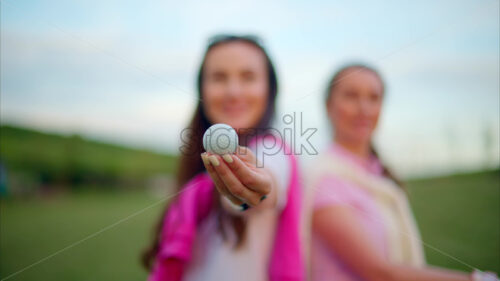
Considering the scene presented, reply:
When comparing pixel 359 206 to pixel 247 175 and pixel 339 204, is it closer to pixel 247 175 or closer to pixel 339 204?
pixel 339 204

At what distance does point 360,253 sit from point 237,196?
281 millimetres

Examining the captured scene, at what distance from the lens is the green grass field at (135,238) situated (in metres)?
0.94

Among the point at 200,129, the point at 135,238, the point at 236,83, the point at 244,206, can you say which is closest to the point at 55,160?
the point at 135,238

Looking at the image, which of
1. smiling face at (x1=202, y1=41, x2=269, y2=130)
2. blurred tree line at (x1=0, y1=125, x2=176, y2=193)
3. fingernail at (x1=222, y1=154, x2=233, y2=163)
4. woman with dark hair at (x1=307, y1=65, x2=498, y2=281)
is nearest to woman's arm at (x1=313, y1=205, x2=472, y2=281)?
woman with dark hair at (x1=307, y1=65, x2=498, y2=281)

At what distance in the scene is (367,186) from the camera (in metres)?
0.74

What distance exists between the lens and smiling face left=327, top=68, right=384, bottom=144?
2.43ft

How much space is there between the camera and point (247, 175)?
36cm

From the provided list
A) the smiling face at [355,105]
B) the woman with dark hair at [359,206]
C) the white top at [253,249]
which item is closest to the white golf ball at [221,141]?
the white top at [253,249]

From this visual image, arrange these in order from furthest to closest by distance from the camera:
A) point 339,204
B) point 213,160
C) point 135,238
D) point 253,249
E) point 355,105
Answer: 1. point 135,238
2. point 355,105
3. point 339,204
4. point 253,249
5. point 213,160

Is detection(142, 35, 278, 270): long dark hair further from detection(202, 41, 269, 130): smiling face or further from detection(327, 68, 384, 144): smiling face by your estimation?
detection(327, 68, 384, 144): smiling face

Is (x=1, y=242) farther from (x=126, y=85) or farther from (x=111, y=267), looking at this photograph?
(x=126, y=85)

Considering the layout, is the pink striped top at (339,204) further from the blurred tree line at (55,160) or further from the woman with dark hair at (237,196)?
the blurred tree line at (55,160)

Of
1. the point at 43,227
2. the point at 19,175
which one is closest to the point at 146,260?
the point at 43,227

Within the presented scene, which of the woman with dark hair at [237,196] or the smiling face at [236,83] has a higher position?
the smiling face at [236,83]
